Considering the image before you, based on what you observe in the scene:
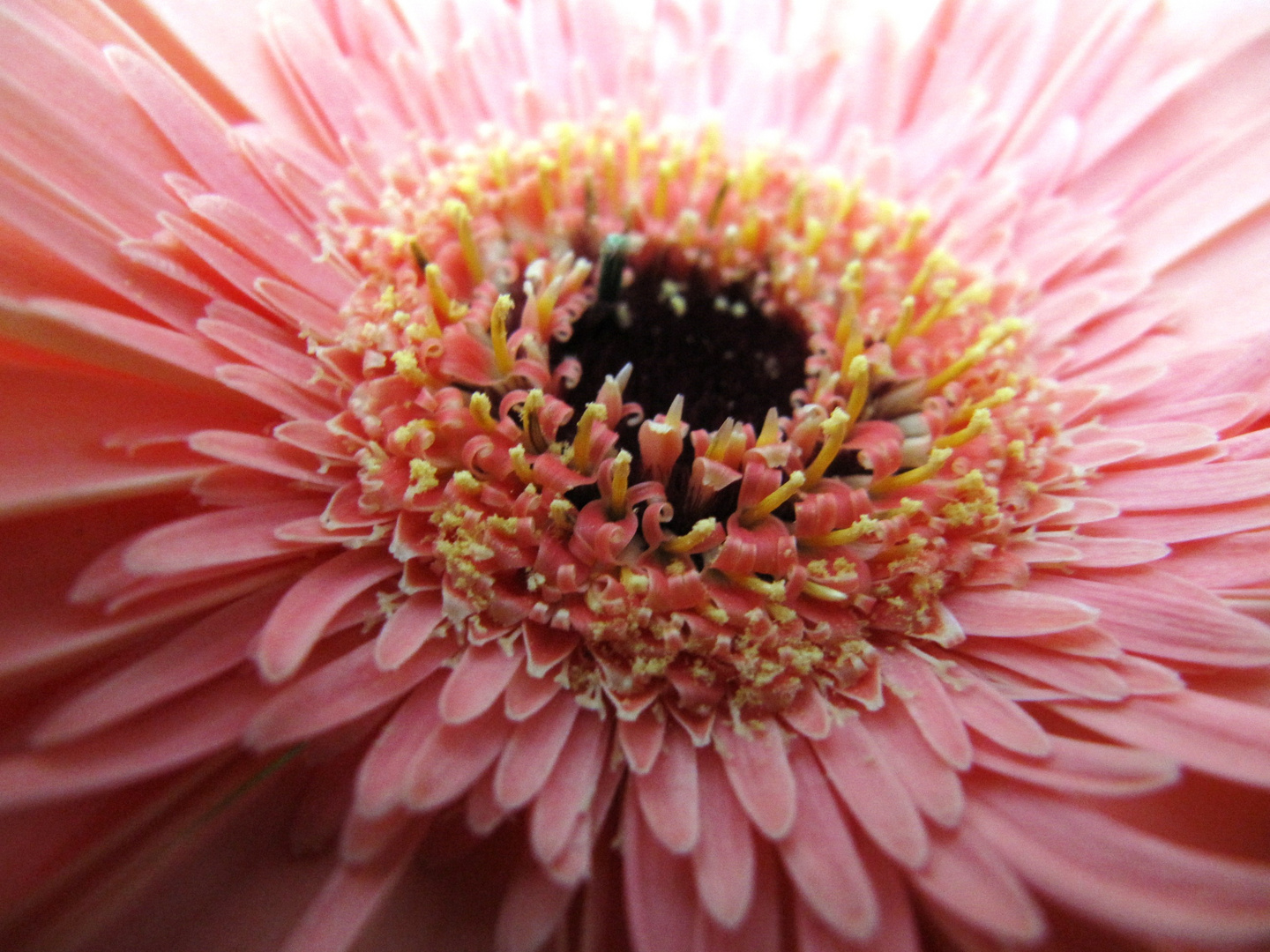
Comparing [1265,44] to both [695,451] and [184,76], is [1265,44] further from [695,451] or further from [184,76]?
[184,76]

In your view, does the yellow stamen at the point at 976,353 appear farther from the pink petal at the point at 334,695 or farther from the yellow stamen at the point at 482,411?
the pink petal at the point at 334,695

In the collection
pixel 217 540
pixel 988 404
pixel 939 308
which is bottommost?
pixel 217 540

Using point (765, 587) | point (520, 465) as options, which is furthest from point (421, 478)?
point (765, 587)

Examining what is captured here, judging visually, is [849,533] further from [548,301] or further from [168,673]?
[168,673]

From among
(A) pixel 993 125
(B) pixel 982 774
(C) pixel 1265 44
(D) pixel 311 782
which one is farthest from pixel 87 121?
(C) pixel 1265 44

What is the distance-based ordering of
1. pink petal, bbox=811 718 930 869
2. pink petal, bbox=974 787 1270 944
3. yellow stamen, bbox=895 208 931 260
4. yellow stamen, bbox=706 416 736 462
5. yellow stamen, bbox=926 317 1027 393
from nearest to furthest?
pink petal, bbox=974 787 1270 944
pink petal, bbox=811 718 930 869
yellow stamen, bbox=706 416 736 462
yellow stamen, bbox=926 317 1027 393
yellow stamen, bbox=895 208 931 260

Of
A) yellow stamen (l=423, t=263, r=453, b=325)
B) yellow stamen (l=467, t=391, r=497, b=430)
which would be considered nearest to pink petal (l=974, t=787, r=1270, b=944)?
yellow stamen (l=467, t=391, r=497, b=430)

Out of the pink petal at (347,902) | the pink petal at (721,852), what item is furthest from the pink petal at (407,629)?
the pink petal at (721,852)

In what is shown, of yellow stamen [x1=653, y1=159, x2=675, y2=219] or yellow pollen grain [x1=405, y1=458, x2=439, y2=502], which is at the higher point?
yellow stamen [x1=653, y1=159, x2=675, y2=219]

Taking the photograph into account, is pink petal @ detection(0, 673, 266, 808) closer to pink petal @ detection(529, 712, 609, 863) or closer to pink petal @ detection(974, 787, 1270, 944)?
pink petal @ detection(529, 712, 609, 863)
